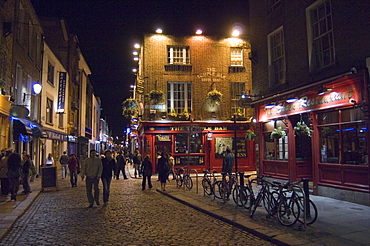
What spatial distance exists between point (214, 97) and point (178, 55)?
4.17 m

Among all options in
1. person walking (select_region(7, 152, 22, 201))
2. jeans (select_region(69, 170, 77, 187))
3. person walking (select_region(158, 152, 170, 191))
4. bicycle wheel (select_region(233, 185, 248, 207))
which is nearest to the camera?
bicycle wheel (select_region(233, 185, 248, 207))

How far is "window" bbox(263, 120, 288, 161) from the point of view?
1374 cm

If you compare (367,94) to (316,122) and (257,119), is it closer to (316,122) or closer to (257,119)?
(316,122)

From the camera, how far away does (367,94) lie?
9.19 m

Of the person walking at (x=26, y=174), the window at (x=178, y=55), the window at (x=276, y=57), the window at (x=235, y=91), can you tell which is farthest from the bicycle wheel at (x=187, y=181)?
the window at (x=178, y=55)

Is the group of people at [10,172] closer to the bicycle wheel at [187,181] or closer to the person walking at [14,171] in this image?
the person walking at [14,171]

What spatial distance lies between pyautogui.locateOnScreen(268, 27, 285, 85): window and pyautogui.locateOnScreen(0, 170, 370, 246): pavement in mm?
5739

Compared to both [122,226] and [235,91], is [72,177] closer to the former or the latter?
[122,226]

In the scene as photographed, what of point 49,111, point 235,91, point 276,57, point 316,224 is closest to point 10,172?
point 316,224

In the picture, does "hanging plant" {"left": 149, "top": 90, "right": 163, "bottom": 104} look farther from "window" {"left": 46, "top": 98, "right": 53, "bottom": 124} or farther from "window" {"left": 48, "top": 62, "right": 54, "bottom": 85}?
"window" {"left": 48, "top": 62, "right": 54, "bottom": 85}

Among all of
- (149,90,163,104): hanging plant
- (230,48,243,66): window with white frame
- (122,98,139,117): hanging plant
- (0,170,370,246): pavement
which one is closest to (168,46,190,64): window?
(149,90,163,104): hanging plant

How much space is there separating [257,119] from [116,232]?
9.95m

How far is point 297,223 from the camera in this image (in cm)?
724

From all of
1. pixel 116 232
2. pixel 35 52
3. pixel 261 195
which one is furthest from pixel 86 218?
pixel 35 52
